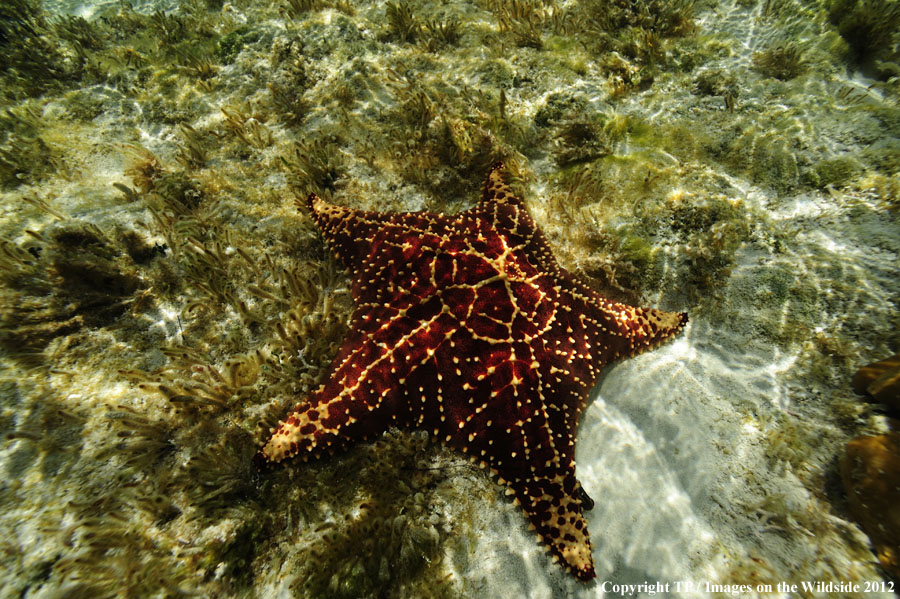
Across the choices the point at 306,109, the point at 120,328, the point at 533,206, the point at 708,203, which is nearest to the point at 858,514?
the point at 708,203

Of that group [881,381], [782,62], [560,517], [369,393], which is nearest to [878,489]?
[881,381]

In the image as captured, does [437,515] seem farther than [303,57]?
No

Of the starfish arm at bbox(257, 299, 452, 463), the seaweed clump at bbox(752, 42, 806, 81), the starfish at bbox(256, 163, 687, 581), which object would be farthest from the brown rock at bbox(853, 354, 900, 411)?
the seaweed clump at bbox(752, 42, 806, 81)

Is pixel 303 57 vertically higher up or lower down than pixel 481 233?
higher up

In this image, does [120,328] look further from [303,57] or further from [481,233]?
[303,57]

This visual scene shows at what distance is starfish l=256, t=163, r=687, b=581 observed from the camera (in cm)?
312

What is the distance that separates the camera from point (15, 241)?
193 inches

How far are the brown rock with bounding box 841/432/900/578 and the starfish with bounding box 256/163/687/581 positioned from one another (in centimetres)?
183

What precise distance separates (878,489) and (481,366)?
10.3ft

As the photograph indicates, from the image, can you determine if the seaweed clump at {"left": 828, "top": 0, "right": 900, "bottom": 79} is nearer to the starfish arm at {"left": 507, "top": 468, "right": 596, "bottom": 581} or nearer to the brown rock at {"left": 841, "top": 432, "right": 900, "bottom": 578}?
the brown rock at {"left": 841, "top": 432, "right": 900, "bottom": 578}

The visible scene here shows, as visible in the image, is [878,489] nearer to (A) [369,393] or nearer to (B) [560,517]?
(B) [560,517]

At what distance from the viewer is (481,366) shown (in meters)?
3.22

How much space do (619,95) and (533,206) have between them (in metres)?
2.44

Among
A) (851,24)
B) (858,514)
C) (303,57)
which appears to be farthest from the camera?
(303,57)
